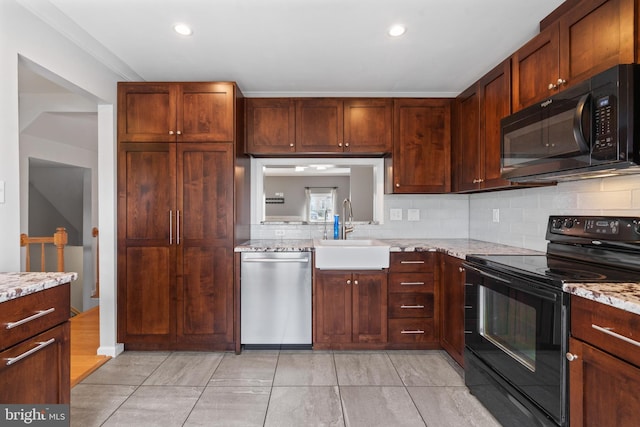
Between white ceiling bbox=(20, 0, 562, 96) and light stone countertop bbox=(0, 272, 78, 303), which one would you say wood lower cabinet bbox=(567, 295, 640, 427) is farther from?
light stone countertop bbox=(0, 272, 78, 303)

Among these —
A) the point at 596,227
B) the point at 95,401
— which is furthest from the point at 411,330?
the point at 95,401

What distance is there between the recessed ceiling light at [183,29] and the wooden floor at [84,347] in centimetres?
245

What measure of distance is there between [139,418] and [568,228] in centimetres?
279

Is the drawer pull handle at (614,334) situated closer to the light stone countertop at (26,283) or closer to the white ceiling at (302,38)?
the white ceiling at (302,38)

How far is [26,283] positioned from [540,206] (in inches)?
118

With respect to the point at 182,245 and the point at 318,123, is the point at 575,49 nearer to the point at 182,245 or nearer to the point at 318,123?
the point at 318,123

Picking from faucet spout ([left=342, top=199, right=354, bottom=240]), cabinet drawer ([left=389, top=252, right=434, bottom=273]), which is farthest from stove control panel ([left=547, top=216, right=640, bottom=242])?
faucet spout ([left=342, top=199, right=354, bottom=240])

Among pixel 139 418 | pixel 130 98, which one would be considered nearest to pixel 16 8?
pixel 130 98

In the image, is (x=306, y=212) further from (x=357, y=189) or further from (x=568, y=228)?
(x=568, y=228)

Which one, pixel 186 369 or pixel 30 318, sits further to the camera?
pixel 186 369

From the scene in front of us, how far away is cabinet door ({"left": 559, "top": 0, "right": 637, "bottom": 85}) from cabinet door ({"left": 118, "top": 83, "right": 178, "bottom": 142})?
2697 millimetres

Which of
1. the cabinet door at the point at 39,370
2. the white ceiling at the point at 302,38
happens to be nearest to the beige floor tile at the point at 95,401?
the cabinet door at the point at 39,370

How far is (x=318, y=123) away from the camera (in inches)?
126

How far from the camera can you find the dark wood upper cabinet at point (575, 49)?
4.82ft
